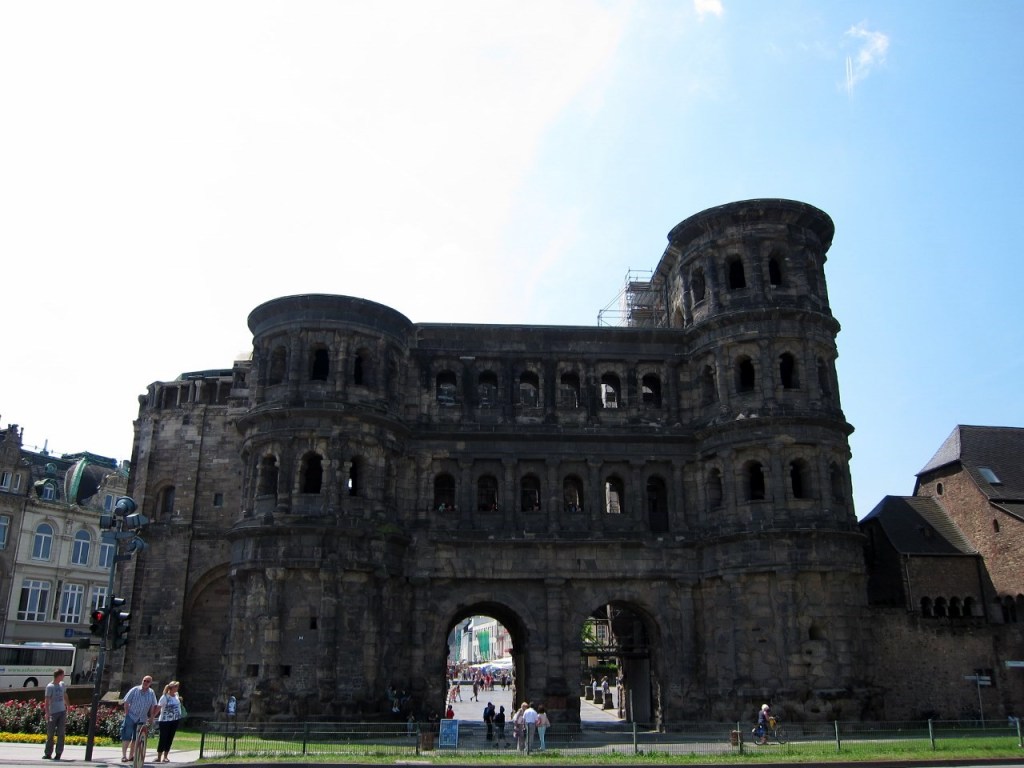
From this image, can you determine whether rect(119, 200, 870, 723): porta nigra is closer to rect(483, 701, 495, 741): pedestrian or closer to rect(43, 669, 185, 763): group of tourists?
rect(483, 701, 495, 741): pedestrian

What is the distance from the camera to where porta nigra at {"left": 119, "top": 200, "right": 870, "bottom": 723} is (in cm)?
3181

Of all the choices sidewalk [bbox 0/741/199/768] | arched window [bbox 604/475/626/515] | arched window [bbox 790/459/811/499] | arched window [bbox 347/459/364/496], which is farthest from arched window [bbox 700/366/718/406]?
sidewalk [bbox 0/741/199/768]

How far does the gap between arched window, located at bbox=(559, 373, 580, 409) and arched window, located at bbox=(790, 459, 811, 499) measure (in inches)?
365

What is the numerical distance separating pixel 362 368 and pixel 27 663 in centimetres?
2156

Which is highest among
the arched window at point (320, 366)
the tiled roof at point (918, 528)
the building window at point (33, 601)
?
the arched window at point (320, 366)

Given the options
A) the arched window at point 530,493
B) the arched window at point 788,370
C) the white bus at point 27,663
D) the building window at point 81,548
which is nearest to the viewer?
the arched window at point 788,370

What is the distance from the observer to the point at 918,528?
3978cm

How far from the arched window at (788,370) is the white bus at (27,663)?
34509mm

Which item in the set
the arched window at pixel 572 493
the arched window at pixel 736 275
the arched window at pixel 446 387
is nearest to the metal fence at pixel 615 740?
the arched window at pixel 572 493

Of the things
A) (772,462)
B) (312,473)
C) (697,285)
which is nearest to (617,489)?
(772,462)

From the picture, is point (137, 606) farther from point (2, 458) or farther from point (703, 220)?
point (703, 220)

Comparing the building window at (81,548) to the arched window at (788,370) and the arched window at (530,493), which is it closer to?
the arched window at (530,493)

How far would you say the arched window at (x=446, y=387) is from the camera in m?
37.1

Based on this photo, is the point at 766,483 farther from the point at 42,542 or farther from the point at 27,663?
the point at 42,542
